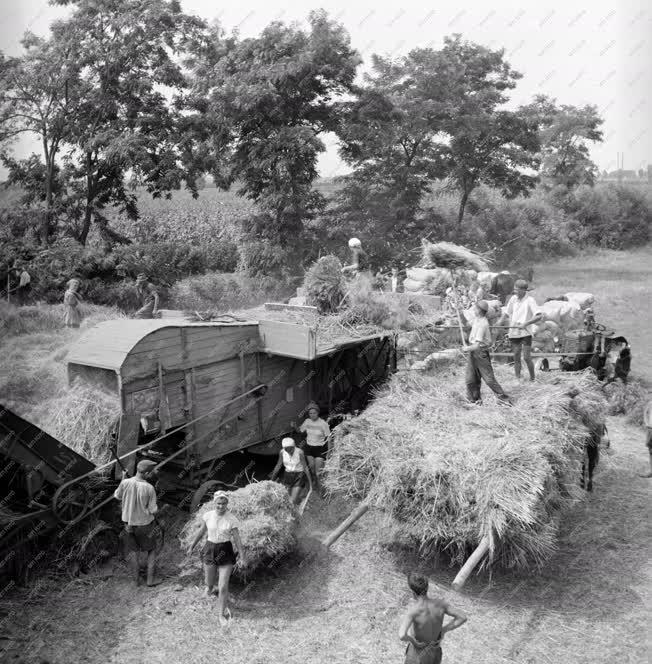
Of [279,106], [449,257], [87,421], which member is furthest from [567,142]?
[87,421]

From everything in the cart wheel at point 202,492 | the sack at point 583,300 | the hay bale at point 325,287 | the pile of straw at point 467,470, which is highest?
the hay bale at point 325,287

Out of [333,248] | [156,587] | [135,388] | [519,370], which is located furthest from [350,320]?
[333,248]

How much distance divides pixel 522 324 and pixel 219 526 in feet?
18.8

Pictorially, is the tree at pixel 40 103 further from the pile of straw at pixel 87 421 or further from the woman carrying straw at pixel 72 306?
the pile of straw at pixel 87 421

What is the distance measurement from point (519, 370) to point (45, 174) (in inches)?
784

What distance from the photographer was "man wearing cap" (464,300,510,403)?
833 centimetres

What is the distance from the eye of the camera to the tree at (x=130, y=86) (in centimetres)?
2153

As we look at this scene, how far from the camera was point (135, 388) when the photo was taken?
308 inches

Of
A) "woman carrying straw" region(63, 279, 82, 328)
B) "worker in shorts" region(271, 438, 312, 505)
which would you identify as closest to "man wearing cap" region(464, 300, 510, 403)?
"worker in shorts" region(271, 438, 312, 505)

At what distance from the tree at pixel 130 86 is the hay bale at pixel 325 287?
12463 mm

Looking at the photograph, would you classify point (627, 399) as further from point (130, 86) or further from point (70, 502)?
point (130, 86)

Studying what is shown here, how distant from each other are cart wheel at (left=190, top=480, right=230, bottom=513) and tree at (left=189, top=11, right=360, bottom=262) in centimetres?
1480

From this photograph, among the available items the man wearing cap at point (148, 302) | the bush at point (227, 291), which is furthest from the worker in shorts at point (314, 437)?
the bush at point (227, 291)

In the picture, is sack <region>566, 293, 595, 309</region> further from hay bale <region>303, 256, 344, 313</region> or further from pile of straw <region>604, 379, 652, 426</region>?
hay bale <region>303, 256, 344, 313</region>
